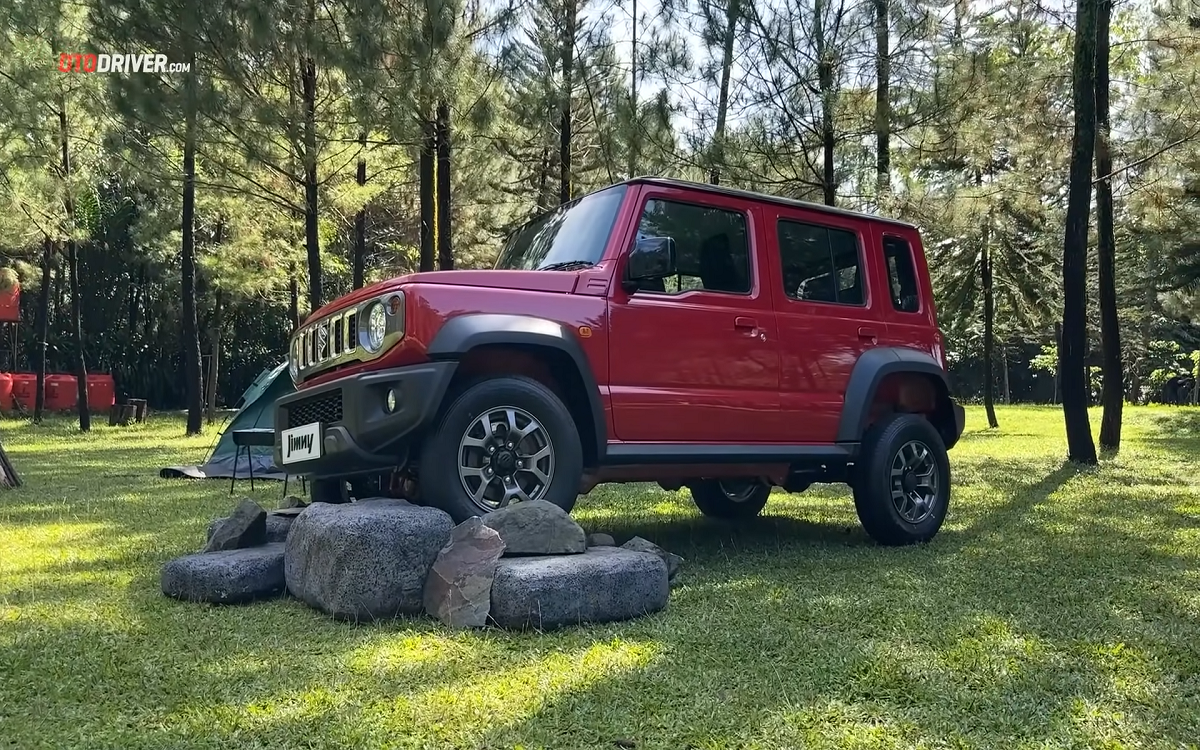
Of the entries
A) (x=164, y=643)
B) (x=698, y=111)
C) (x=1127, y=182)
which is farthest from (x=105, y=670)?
(x=1127, y=182)

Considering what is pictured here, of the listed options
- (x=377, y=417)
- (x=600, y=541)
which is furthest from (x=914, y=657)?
(x=377, y=417)

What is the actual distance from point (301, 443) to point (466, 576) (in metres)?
1.24

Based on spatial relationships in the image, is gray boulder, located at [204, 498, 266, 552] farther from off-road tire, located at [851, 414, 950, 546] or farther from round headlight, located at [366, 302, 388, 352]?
off-road tire, located at [851, 414, 950, 546]

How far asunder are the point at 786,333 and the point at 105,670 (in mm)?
3592

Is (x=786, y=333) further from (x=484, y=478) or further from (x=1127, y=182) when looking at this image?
(x=1127, y=182)

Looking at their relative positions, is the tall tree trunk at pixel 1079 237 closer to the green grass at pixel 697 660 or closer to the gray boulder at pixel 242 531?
the green grass at pixel 697 660

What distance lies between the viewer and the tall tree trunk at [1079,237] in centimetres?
995

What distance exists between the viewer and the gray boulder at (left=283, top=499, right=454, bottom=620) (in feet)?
12.0

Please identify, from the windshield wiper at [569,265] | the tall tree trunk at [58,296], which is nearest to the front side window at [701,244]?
the windshield wiper at [569,265]

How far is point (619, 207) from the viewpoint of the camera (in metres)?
4.74

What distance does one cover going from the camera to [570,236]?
16.2ft

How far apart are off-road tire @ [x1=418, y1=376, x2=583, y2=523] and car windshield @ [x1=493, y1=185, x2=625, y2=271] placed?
2.70 feet

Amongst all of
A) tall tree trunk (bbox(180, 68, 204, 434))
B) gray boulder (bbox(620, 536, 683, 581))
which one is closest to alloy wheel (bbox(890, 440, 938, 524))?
gray boulder (bbox(620, 536, 683, 581))
